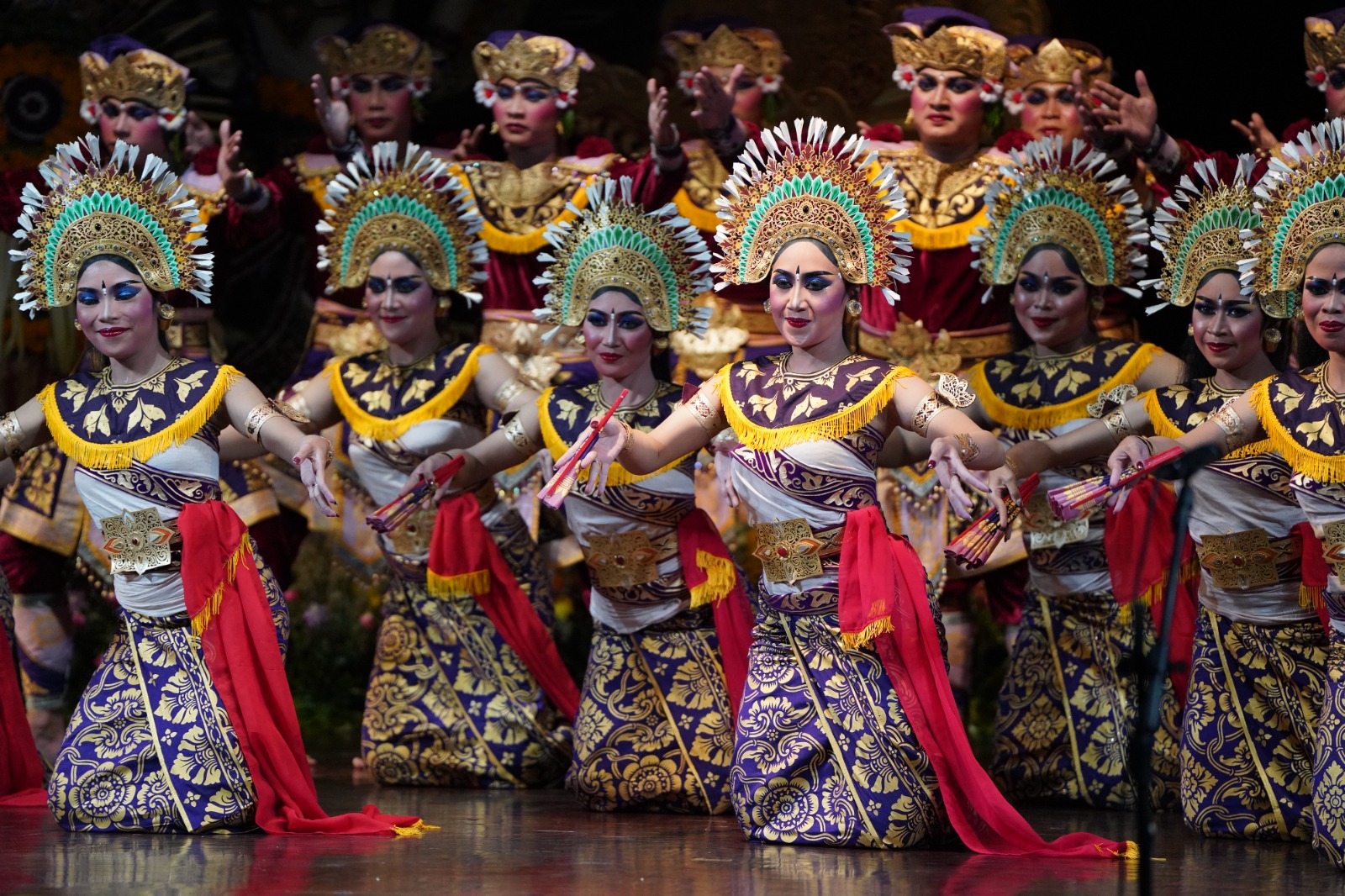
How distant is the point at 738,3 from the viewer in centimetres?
880

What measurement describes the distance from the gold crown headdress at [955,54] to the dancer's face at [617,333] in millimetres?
1645

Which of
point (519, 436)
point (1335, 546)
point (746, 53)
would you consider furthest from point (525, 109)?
point (1335, 546)

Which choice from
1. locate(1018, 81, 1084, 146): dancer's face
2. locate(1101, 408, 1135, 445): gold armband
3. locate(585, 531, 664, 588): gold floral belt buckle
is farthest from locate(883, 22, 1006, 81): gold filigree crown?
locate(585, 531, 664, 588): gold floral belt buckle

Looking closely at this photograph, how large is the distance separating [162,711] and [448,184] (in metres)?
1.99

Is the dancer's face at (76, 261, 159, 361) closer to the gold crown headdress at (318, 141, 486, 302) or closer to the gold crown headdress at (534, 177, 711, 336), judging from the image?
the gold crown headdress at (318, 141, 486, 302)

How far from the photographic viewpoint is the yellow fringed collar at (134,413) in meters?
5.30

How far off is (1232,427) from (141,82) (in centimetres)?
418

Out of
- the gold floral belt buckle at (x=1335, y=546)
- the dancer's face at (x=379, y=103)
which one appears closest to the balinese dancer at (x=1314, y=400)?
the gold floral belt buckle at (x=1335, y=546)

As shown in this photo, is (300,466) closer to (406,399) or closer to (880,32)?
(406,399)

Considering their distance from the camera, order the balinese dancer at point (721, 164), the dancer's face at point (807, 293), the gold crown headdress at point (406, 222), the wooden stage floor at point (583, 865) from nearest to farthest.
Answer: the wooden stage floor at point (583, 865) < the dancer's face at point (807, 293) < the gold crown headdress at point (406, 222) < the balinese dancer at point (721, 164)

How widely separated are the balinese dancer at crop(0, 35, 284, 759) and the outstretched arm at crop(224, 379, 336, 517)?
44.4 inches

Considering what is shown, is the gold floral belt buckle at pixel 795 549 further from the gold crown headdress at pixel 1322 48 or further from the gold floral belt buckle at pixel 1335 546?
the gold crown headdress at pixel 1322 48

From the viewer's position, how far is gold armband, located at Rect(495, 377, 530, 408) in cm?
614

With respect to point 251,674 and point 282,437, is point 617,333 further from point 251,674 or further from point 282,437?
point 251,674
